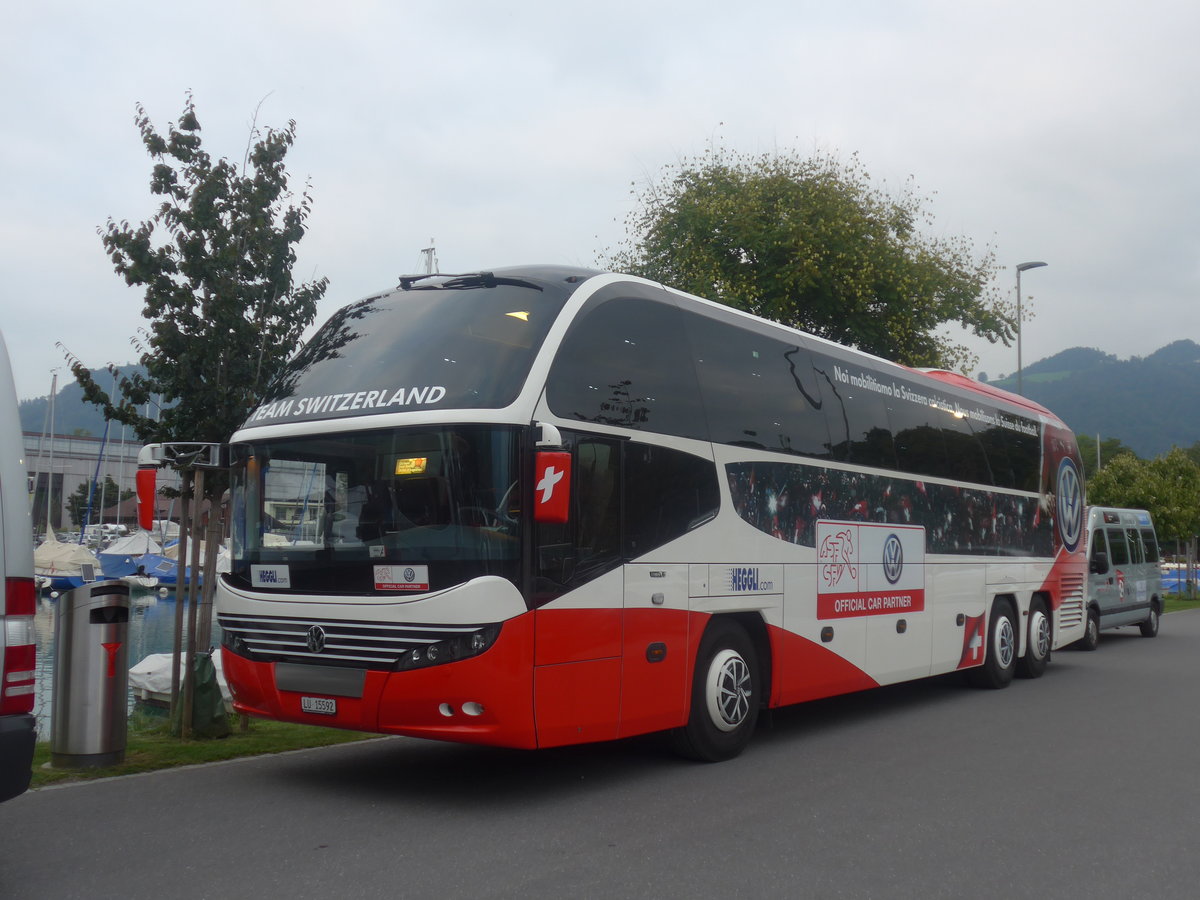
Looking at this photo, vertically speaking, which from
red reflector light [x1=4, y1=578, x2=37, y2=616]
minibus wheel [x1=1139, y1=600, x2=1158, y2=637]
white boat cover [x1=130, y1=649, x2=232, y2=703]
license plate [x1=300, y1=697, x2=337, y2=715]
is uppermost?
red reflector light [x1=4, y1=578, x2=37, y2=616]

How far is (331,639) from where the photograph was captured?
7.55 metres

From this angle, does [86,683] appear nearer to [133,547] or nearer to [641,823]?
[641,823]

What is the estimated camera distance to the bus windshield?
7234 millimetres

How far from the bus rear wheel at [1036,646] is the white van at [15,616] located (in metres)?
13.6

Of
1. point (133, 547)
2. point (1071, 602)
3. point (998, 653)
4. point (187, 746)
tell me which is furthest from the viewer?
point (133, 547)

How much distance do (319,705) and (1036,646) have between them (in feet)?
38.3

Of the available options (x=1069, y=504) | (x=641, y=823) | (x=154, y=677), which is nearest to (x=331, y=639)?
(x=641, y=823)

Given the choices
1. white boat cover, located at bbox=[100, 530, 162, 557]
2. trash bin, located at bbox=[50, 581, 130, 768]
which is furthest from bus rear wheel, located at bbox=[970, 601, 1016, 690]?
white boat cover, located at bbox=[100, 530, 162, 557]

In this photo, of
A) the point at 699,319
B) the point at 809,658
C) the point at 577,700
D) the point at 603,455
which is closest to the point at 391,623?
the point at 577,700

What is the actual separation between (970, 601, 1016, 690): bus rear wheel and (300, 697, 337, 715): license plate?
9619 millimetres

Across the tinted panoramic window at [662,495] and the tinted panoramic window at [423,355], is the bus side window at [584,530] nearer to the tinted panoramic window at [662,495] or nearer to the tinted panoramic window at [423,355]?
the tinted panoramic window at [662,495]

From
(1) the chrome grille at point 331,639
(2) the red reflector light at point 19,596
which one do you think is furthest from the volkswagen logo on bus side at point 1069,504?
(2) the red reflector light at point 19,596

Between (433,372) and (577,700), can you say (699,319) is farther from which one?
(577,700)

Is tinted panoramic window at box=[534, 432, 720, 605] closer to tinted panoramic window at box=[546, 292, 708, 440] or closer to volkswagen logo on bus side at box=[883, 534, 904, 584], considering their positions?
tinted panoramic window at box=[546, 292, 708, 440]
